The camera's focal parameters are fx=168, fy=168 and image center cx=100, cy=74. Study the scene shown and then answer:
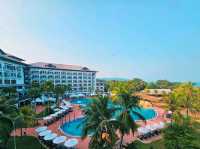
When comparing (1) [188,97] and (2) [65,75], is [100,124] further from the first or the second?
(2) [65,75]

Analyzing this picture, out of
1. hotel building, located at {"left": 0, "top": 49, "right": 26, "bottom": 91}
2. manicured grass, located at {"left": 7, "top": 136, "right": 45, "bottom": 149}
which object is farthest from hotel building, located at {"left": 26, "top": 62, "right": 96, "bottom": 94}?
manicured grass, located at {"left": 7, "top": 136, "right": 45, "bottom": 149}

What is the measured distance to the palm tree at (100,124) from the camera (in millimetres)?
13422

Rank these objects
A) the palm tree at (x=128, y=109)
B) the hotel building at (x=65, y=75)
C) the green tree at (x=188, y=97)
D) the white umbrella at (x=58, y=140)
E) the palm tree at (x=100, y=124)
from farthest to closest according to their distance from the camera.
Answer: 1. the hotel building at (x=65, y=75)
2. the green tree at (x=188, y=97)
3. the white umbrella at (x=58, y=140)
4. the palm tree at (x=128, y=109)
5. the palm tree at (x=100, y=124)

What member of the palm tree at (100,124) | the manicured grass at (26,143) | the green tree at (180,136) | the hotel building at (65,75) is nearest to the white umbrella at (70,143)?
the manicured grass at (26,143)

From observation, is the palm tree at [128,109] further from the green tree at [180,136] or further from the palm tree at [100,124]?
the green tree at [180,136]

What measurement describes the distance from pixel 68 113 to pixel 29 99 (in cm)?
1724

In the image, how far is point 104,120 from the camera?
44.5 ft

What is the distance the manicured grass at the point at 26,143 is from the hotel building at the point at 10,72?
23.9m

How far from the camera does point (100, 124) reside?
13.3 m

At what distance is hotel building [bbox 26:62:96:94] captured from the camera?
71.4 meters

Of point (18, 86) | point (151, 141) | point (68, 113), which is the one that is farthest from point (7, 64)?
point (151, 141)

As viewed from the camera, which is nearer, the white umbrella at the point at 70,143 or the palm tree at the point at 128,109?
the palm tree at the point at 128,109

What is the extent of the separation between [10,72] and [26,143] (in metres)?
31.1

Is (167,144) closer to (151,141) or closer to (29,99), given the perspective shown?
(151,141)
